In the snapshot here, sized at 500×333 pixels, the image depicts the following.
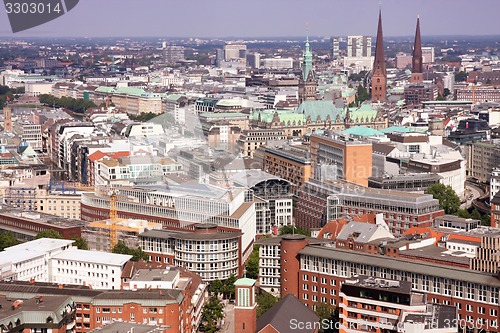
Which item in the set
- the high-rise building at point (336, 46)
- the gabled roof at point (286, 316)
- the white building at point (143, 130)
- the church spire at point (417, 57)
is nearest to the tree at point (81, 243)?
the gabled roof at point (286, 316)

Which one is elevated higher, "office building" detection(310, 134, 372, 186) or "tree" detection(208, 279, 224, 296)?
"office building" detection(310, 134, 372, 186)

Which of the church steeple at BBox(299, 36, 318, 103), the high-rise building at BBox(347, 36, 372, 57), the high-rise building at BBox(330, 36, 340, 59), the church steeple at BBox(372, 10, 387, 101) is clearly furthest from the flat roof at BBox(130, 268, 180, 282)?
the high-rise building at BBox(330, 36, 340, 59)

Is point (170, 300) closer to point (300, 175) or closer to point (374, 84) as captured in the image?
point (300, 175)

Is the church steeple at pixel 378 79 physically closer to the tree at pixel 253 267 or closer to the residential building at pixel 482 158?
the residential building at pixel 482 158

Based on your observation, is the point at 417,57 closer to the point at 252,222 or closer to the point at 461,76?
the point at 461,76

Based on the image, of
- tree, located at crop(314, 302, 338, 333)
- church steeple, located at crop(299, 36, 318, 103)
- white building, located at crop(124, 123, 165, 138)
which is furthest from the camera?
church steeple, located at crop(299, 36, 318, 103)

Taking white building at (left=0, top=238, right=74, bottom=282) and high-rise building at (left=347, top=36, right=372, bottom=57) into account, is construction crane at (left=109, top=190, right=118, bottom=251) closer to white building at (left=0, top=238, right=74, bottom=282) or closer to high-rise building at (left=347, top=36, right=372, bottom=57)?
white building at (left=0, top=238, right=74, bottom=282)
